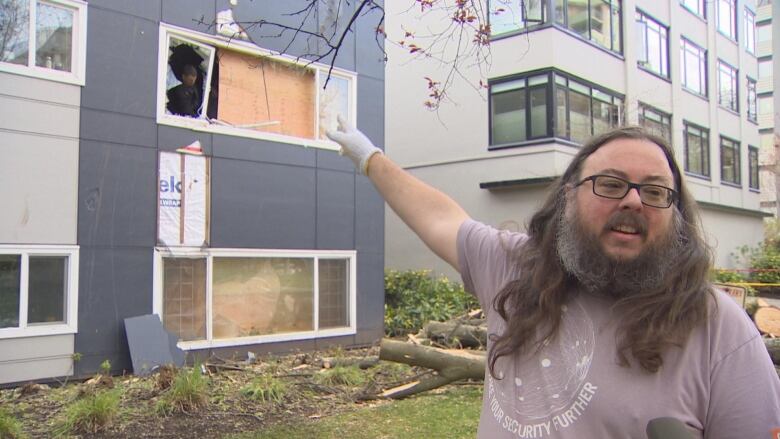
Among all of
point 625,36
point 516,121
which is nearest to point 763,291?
point 625,36

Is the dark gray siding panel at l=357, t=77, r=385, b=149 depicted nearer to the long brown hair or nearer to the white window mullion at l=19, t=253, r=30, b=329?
the white window mullion at l=19, t=253, r=30, b=329

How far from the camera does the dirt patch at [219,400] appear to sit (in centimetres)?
608

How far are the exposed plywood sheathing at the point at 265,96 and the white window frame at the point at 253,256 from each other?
2102 millimetres

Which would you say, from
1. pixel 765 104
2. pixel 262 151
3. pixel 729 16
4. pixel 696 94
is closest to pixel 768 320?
pixel 262 151

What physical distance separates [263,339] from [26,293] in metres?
3.57

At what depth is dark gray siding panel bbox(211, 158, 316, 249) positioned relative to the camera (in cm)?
991

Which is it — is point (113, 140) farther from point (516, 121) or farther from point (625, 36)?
point (625, 36)

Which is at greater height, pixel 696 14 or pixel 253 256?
pixel 696 14

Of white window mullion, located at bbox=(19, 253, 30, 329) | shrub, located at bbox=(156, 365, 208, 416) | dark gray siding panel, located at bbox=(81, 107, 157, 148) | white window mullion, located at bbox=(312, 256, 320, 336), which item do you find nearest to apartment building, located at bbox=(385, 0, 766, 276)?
white window mullion, located at bbox=(312, 256, 320, 336)

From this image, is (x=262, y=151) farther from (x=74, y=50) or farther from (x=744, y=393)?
(x=744, y=393)

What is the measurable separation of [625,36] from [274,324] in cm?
1196

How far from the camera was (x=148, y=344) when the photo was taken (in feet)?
A: 28.7

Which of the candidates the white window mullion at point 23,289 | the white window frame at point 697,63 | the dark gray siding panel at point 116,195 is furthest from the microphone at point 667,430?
A: the white window frame at point 697,63

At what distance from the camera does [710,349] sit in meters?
1.70
